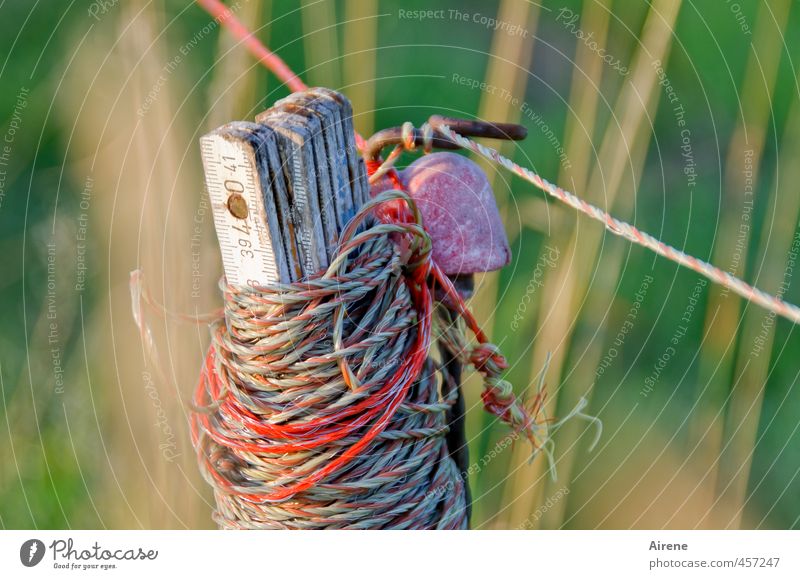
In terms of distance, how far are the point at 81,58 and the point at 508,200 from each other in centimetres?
65

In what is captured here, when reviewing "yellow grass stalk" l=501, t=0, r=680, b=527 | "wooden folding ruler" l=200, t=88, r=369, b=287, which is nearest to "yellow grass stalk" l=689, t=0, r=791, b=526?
"yellow grass stalk" l=501, t=0, r=680, b=527

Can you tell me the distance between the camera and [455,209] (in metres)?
0.74

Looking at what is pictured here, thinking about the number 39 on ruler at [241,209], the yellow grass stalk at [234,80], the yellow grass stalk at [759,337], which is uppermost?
the yellow grass stalk at [234,80]

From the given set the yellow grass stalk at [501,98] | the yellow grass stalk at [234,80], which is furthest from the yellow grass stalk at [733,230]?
the yellow grass stalk at [234,80]

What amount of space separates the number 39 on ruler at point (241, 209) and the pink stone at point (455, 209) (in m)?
0.15

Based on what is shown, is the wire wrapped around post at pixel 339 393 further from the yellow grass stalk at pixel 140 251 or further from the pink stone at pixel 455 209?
the yellow grass stalk at pixel 140 251

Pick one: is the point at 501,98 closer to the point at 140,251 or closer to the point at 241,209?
the point at 140,251

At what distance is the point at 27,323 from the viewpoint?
131cm

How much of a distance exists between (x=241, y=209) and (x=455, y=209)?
0.64 feet

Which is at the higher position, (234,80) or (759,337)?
(234,80)

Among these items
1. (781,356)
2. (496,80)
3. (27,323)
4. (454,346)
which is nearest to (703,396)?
(781,356)

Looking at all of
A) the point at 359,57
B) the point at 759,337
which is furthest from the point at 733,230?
the point at 359,57

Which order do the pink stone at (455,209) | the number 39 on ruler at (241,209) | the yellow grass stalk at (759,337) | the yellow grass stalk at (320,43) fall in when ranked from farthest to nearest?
the yellow grass stalk at (759,337)
the yellow grass stalk at (320,43)
the pink stone at (455,209)
the number 39 on ruler at (241,209)

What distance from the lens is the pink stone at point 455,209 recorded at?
0.75 metres
